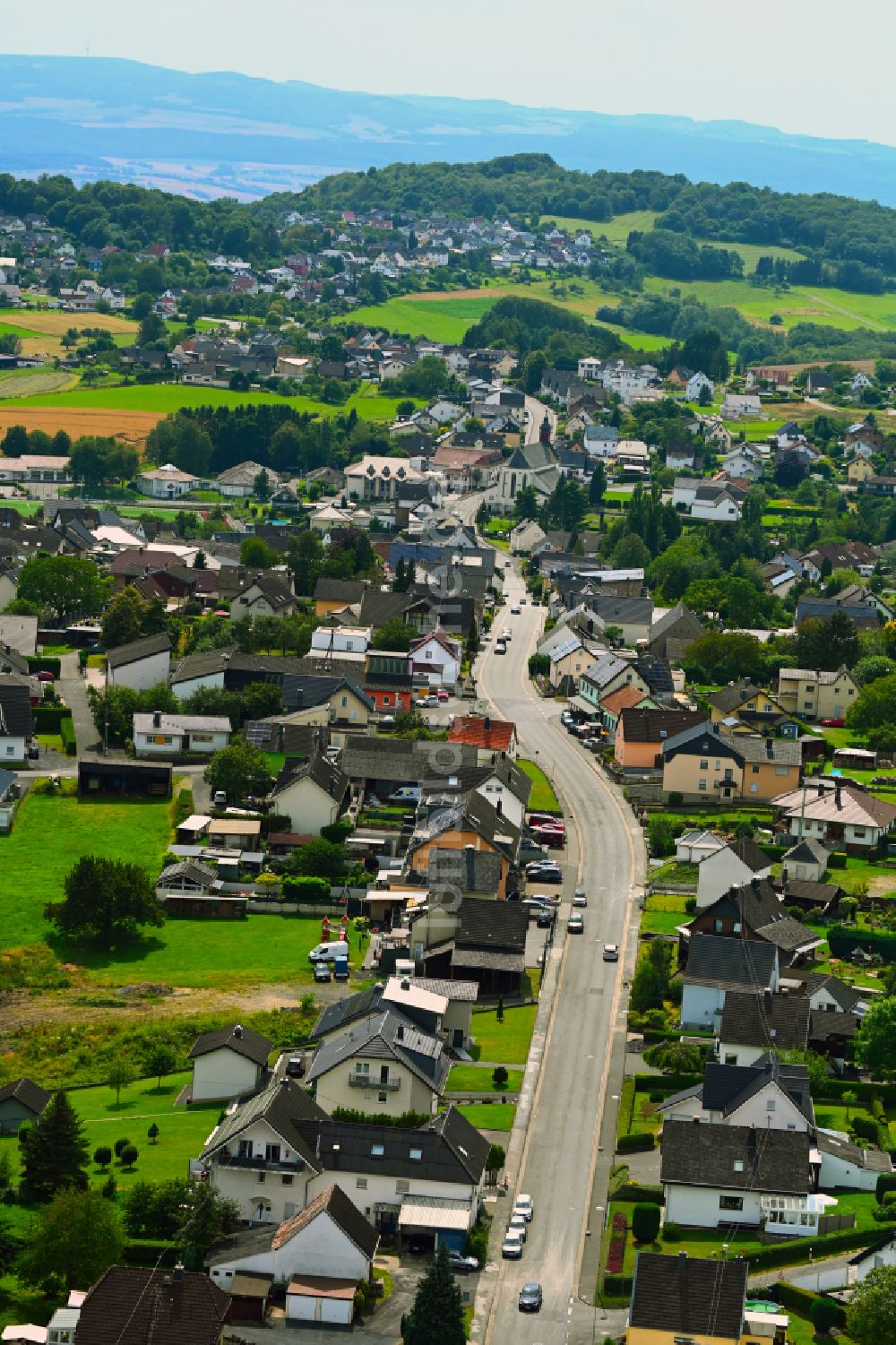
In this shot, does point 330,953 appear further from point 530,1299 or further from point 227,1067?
point 530,1299

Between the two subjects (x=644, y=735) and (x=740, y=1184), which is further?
(x=644, y=735)

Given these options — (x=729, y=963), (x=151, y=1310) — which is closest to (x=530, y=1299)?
(x=151, y=1310)

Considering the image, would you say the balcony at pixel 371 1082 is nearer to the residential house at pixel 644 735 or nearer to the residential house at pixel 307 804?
the residential house at pixel 307 804

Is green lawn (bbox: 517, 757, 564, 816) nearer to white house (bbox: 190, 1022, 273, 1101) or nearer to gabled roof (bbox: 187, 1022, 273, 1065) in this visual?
gabled roof (bbox: 187, 1022, 273, 1065)

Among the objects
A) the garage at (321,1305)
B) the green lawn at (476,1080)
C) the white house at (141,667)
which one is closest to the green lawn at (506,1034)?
the green lawn at (476,1080)

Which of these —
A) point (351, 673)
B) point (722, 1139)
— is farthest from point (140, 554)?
point (722, 1139)

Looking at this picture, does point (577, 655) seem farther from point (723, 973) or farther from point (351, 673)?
point (723, 973)

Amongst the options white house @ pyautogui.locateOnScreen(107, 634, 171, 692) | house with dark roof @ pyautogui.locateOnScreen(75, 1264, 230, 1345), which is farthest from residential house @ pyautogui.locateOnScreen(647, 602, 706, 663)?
house with dark roof @ pyautogui.locateOnScreen(75, 1264, 230, 1345)
